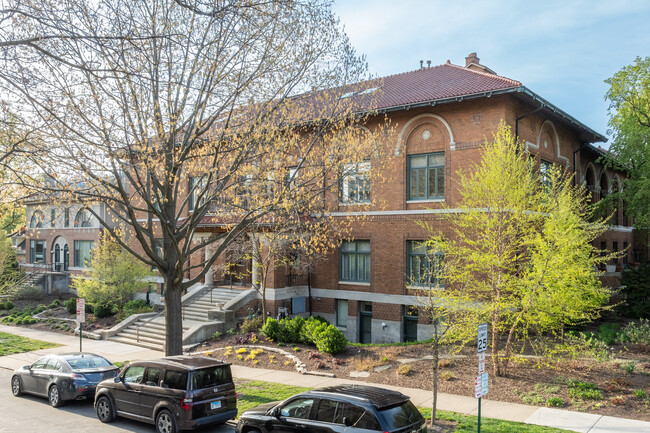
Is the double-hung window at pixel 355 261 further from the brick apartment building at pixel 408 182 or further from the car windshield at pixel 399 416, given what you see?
the car windshield at pixel 399 416

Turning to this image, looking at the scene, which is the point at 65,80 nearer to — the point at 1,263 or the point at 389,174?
the point at 389,174

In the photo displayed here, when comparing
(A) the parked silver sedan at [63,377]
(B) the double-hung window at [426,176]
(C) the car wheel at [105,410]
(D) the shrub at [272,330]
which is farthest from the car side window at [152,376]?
(B) the double-hung window at [426,176]

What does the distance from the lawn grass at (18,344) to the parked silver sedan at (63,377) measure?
27.2 feet

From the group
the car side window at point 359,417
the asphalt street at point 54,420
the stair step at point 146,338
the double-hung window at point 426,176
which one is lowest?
the stair step at point 146,338

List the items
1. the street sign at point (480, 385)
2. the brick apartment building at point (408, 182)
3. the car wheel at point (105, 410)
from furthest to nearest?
1. the brick apartment building at point (408, 182)
2. the car wheel at point (105, 410)
3. the street sign at point (480, 385)

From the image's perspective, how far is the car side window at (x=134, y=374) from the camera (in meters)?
12.0

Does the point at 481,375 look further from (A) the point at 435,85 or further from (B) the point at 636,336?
(A) the point at 435,85

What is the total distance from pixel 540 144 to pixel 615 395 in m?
13.6

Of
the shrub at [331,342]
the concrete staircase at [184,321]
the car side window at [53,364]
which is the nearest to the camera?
the car side window at [53,364]

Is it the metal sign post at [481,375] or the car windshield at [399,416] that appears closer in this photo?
the car windshield at [399,416]

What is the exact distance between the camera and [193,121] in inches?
587

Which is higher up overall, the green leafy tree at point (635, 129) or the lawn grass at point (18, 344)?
the green leafy tree at point (635, 129)

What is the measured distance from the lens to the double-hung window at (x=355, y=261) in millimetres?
25031

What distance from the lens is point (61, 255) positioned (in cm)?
4291
